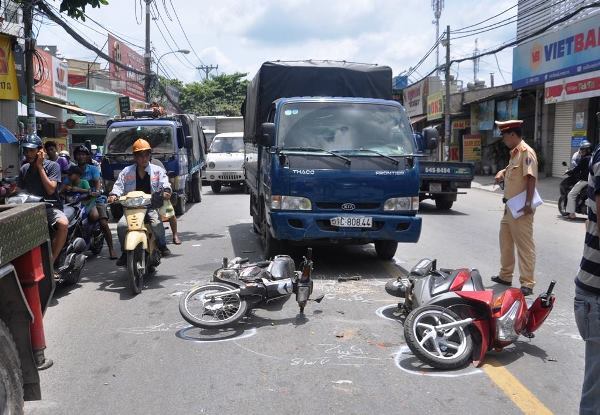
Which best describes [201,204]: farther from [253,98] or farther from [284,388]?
[284,388]

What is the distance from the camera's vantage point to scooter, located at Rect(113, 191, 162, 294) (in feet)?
20.7

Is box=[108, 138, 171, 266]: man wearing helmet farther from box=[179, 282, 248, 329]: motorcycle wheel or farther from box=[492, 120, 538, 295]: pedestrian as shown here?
box=[492, 120, 538, 295]: pedestrian

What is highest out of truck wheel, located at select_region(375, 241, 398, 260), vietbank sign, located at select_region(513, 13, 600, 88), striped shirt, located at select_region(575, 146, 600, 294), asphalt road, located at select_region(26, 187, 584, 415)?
vietbank sign, located at select_region(513, 13, 600, 88)

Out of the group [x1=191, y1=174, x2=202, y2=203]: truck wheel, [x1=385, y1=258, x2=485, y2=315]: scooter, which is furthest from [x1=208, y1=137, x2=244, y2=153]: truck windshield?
[x1=385, y1=258, x2=485, y2=315]: scooter

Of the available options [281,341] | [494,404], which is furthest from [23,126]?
[494,404]

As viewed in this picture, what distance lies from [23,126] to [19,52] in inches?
91.0

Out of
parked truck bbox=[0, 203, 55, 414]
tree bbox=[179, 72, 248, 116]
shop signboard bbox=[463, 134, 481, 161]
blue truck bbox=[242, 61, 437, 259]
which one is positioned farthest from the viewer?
tree bbox=[179, 72, 248, 116]

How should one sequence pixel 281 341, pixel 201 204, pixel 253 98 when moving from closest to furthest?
pixel 281 341 → pixel 253 98 → pixel 201 204

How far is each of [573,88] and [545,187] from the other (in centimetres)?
347

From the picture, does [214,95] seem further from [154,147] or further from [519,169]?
[519,169]

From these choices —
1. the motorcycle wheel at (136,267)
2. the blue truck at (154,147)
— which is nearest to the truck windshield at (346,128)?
the motorcycle wheel at (136,267)

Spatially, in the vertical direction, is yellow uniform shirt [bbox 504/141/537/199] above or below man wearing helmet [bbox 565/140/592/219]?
above

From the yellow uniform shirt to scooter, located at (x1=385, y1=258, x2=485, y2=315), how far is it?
5.04 ft

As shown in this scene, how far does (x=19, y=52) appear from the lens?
1418 cm
